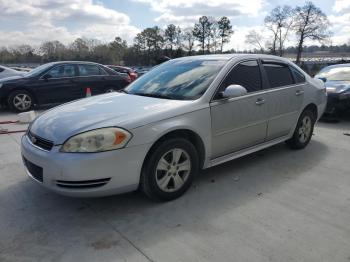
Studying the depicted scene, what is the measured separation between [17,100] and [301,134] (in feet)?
25.3

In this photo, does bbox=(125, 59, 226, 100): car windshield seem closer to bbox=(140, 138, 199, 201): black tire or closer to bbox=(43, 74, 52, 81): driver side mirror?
bbox=(140, 138, 199, 201): black tire

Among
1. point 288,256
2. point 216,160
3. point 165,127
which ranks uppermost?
point 165,127

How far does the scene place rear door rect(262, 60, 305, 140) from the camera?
4.75 m

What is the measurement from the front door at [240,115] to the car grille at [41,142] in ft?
5.83

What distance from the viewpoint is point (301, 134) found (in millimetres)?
5500

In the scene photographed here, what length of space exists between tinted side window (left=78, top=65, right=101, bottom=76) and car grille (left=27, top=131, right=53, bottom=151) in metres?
7.29

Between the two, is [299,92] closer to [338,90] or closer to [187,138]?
[187,138]

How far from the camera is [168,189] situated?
363 centimetres

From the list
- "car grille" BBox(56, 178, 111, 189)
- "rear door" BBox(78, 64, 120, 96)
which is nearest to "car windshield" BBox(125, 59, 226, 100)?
"car grille" BBox(56, 178, 111, 189)

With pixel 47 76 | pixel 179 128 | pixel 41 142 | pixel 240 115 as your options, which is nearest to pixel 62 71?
pixel 47 76

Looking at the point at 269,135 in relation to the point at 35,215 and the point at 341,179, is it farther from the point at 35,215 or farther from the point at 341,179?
the point at 35,215

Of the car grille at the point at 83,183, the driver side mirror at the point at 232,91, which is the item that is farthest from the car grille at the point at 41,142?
the driver side mirror at the point at 232,91

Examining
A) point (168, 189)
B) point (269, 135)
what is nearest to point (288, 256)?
point (168, 189)

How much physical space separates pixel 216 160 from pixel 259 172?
30.6 inches
